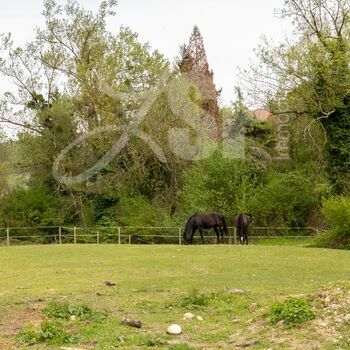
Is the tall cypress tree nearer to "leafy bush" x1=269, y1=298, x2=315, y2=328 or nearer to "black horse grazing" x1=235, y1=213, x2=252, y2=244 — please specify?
"black horse grazing" x1=235, y1=213, x2=252, y2=244

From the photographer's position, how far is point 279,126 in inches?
Answer: 1379

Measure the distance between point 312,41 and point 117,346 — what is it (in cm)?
2357

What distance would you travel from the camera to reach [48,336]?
7.90 m

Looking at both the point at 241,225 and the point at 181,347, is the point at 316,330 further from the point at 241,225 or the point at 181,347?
the point at 241,225

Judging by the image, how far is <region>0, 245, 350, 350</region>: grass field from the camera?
24.8 ft

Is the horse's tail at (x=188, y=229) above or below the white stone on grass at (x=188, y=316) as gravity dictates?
above

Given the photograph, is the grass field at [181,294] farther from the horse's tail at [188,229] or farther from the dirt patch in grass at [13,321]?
the horse's tail at [188,229]

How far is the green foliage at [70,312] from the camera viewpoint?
9.09 metres

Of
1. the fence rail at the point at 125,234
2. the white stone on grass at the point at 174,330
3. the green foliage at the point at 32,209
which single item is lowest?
the white stone on grass at the point at 174,330

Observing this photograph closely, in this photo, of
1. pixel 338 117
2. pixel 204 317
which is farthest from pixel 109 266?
pixel 338 117

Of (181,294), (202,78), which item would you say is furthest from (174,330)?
(202,78)

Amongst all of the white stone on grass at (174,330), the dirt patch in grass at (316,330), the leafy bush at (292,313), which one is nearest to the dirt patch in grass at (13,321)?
the white stone on grass at (174,330)

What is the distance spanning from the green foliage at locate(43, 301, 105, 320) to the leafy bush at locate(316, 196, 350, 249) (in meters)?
14.3

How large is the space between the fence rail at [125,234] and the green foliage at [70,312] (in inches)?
719
